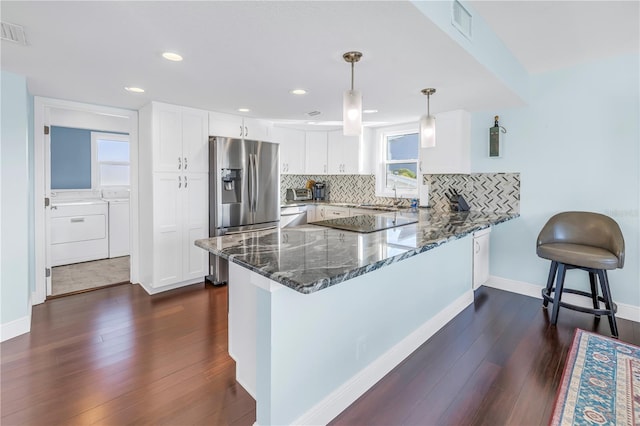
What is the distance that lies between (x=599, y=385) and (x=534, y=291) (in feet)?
5.41

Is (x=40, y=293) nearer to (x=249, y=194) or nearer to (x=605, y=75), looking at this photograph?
(x=249, y=194)

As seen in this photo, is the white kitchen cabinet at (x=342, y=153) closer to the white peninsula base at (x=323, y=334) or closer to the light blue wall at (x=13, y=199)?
the white peninsula base at (x=323, y=334)

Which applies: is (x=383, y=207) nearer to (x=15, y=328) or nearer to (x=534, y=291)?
(x=534, y=291)

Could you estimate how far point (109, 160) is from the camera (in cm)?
543

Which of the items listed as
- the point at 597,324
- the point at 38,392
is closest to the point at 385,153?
the point at 597,324

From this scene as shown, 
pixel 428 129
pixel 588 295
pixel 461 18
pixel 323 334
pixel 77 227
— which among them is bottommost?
pixel 588 295

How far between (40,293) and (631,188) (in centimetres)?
572

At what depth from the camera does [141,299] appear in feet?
11.0

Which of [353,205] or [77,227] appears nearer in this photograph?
[77,227]

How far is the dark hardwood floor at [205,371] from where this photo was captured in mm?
1734

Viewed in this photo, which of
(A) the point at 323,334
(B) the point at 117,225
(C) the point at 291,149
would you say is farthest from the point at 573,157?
(B) the point at 117,225

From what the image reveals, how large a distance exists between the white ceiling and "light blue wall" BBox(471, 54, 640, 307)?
0.28 metres

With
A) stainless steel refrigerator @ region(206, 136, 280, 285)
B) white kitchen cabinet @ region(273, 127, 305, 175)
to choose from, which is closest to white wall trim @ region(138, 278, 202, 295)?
stainless steel refrigerator @ region(206, 136, 280, 285)

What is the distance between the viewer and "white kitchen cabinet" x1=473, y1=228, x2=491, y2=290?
3.30m
